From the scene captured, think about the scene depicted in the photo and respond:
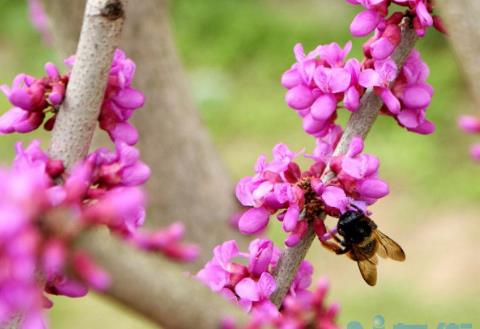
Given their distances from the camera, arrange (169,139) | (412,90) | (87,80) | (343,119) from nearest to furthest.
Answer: (87,80) < (412,90) < (169,139) < (343,119)

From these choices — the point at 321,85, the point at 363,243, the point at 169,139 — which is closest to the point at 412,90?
the point at 321,85

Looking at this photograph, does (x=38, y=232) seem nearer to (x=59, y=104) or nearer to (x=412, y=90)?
(x=59, y=104)

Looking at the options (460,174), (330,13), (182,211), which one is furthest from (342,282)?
(330,13)

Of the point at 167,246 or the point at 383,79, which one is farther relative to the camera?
the point at 383,79

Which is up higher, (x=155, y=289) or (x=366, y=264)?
(x=155, y=289)

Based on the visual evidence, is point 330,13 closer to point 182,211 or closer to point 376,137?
point 376,137

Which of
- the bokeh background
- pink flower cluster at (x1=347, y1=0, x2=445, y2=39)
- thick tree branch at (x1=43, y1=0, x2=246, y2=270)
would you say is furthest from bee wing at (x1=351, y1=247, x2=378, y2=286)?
the bokeh background

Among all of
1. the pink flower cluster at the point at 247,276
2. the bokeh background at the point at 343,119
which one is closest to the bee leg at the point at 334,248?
the pink flower cluster at the point at 247,276
